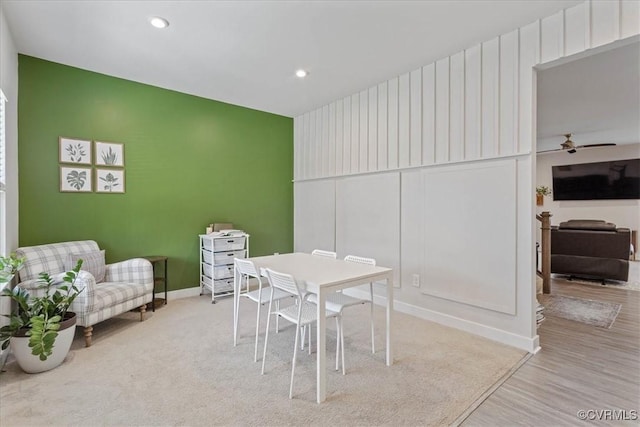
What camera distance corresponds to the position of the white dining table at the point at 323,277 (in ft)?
6.25

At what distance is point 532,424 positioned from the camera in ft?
5.66

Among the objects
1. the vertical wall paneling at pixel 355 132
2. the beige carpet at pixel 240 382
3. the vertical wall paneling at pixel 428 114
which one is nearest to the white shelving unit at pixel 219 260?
the beige carpet at pixel 240 382

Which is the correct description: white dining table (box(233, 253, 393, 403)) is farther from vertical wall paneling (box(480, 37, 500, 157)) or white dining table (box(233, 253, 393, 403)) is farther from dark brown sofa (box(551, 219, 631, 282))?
dark brown sofa (box(551, 219, 631, 282))

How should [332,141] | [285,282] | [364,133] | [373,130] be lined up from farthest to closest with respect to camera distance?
[332,141]
[364,133]
[373,130]
[285,282]

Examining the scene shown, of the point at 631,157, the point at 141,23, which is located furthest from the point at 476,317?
the point at 631,157

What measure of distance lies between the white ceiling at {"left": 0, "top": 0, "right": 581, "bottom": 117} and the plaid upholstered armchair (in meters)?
1.97

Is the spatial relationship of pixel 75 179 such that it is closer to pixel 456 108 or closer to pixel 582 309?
pixel 456 108

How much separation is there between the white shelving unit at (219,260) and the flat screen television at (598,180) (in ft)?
25.6

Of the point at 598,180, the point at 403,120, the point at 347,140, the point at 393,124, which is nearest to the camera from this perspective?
the point at 403,120

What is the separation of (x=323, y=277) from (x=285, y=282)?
262 millimetres

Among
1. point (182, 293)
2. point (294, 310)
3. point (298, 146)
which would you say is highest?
point (298, 146)

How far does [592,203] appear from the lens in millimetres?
7234

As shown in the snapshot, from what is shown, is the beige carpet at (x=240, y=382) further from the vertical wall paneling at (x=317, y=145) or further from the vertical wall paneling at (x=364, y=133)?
the vertical wall paneling at (x=317, y=145)

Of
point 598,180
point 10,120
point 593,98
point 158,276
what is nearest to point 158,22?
point 10,120
